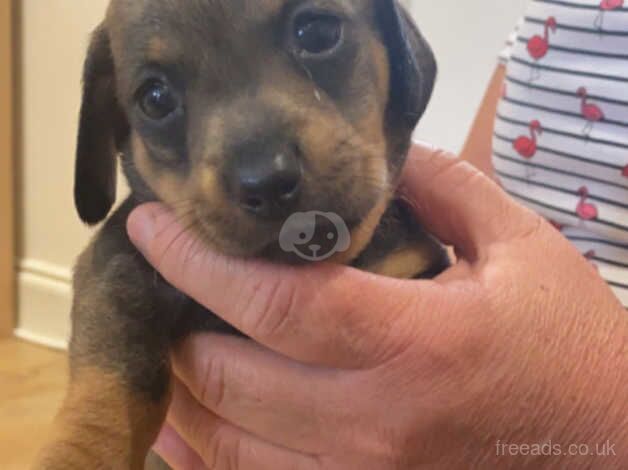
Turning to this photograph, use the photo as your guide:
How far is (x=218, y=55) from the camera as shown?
1.27 m

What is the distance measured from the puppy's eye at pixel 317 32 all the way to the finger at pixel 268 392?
494mm

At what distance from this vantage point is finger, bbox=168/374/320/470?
1253 mm

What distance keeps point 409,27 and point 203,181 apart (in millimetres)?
549

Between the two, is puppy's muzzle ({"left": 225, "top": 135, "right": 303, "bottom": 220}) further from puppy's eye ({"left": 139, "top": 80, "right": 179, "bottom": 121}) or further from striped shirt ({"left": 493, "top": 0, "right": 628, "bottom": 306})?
striped shirt ({"left": 493, "top": 0, "right": 628, "bottom": 306})

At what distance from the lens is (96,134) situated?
5.26ft

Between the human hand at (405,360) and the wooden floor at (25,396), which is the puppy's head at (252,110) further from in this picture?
the wooden floor at (25,396)

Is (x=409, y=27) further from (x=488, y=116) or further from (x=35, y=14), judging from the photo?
(x=35, y=14)

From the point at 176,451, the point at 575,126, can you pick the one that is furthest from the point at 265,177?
the point at 575,126

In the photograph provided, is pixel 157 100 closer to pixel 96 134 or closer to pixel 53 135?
pixel 96 134

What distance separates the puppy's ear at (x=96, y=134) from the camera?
5.16 feet

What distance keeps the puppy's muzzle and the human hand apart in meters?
0.12

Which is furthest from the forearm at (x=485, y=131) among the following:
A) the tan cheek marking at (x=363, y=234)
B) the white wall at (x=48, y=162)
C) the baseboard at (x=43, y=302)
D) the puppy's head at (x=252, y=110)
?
the baseboard at (x=43, y=302)

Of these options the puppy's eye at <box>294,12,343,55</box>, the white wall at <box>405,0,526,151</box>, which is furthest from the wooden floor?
the white wall at <box>405,0,526,151</box>

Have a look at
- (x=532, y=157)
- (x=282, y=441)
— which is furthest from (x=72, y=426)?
(x=532, y=157)
